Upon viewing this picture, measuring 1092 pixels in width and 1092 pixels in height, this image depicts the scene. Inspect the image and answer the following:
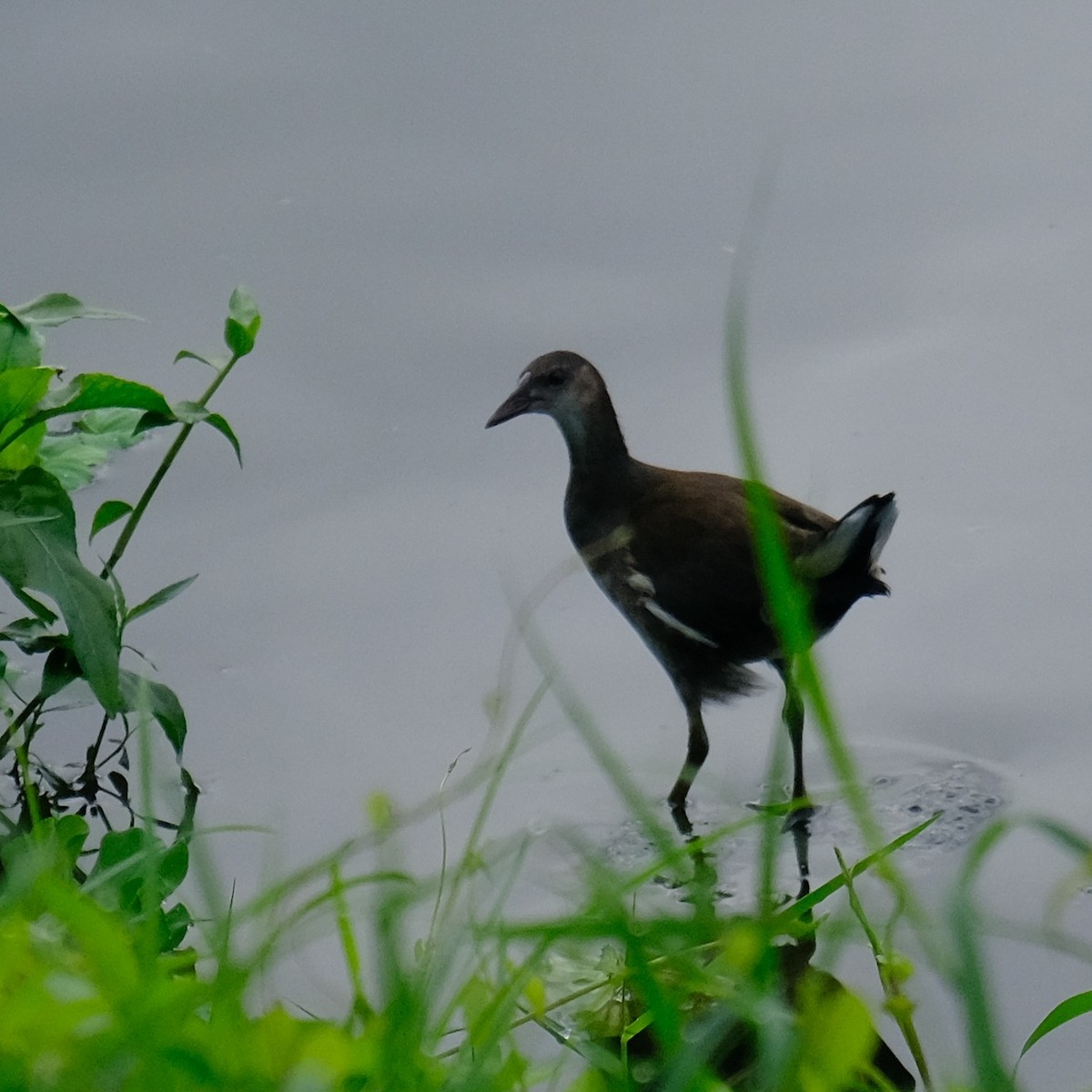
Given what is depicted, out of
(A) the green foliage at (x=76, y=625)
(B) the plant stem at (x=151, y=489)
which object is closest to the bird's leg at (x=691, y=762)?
(A) the green foliage at (x=76, y=625)

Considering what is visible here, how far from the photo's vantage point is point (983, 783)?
2.98 meters

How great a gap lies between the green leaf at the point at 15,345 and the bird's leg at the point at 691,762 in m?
1.27

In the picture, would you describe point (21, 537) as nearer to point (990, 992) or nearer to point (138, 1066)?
point (138, 1066)

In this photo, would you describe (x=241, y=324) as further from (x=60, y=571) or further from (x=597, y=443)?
(x=597, y=443)

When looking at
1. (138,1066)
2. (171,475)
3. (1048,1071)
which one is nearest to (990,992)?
(138,1066)

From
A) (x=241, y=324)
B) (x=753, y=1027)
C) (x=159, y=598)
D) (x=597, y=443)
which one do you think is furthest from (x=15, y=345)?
(x=597, y=443)

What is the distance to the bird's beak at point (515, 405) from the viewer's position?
352 centimetres

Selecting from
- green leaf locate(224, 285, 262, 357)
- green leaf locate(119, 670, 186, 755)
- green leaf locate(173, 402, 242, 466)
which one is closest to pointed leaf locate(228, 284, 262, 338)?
green leaf locate(224, 285, 262, 357)

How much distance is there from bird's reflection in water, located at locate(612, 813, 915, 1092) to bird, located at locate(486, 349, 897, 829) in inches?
12.9

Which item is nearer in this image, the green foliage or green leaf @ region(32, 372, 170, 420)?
the green foliage

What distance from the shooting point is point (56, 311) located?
8.02 feet

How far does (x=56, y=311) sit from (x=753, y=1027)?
1.40 metres

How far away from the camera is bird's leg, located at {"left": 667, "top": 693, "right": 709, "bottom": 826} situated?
3.00 meters

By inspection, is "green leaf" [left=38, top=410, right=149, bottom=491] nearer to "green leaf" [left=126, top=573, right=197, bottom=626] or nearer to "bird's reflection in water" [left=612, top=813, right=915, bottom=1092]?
"green leaf" [left=126, top=573, right=197, bottom=626]
